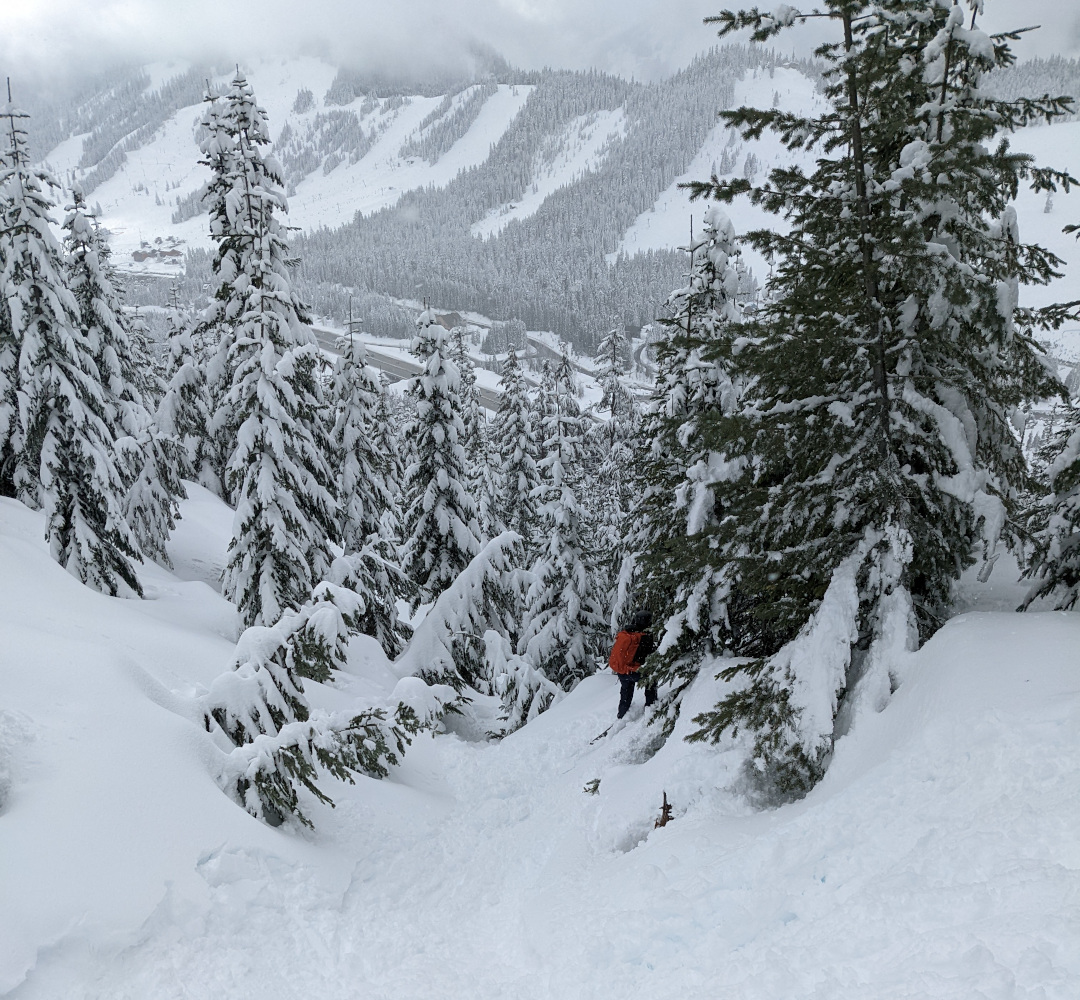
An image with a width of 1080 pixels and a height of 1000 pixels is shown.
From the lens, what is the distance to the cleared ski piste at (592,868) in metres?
4.16

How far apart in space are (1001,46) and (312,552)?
1583cm

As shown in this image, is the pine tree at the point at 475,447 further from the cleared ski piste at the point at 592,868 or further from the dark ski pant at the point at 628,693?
the cleared ski piste at the point at 592,868

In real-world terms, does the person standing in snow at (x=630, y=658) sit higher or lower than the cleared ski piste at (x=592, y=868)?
lower

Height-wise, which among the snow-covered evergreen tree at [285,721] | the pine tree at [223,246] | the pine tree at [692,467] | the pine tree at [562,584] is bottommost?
the pine tree at [562,584]

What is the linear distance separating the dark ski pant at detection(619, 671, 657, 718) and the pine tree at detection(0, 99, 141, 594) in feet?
45.4

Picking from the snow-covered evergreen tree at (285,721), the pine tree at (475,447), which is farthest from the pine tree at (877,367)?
the pine tree at (475,447)

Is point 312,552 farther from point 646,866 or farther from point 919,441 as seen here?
point 919,441

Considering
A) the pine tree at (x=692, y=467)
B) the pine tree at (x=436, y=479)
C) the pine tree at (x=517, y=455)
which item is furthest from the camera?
the pine tree at (x=517, y=455)

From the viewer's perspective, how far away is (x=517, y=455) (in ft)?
84.9

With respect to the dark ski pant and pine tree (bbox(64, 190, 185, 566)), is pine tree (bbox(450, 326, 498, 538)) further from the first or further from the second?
the dark ski pant

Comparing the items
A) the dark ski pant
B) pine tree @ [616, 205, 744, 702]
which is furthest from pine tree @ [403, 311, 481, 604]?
the dark ski pant

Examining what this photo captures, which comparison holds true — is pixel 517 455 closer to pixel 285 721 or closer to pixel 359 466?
pixel 359 466

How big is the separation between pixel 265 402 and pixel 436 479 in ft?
18.6

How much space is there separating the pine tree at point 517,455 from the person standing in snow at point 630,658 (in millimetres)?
12934
